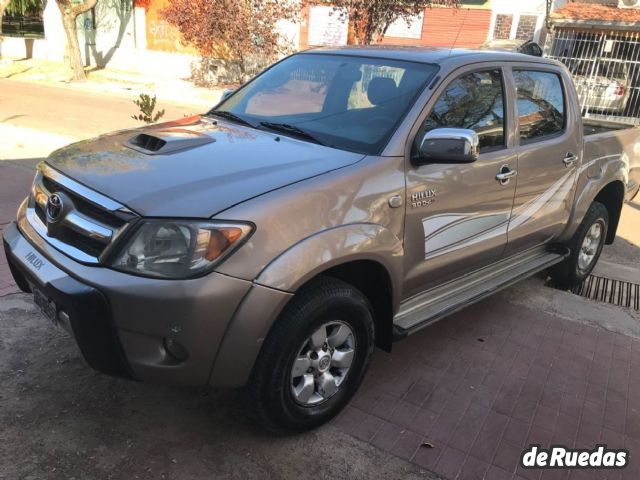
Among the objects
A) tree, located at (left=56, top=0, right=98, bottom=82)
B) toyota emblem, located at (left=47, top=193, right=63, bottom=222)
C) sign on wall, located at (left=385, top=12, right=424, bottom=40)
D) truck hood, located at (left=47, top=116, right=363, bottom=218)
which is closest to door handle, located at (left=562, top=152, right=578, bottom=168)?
truck hood, located at (left=47, top=116, right=363, bottom=218)

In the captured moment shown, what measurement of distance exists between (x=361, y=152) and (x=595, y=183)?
2.75 metres

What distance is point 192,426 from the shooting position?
2898 millimetres

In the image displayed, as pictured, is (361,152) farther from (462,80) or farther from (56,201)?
(56,201)

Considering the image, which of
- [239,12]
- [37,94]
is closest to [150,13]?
[239,12]

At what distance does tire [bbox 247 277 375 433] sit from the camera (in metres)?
2.51

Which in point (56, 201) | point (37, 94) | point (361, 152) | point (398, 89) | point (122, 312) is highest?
point (398, 89)

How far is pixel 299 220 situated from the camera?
246cm

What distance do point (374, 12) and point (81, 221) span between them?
506 inches

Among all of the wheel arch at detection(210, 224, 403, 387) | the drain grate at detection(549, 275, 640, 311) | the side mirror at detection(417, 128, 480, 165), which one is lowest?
the drain grate at detection(549, 275, 640, 311)

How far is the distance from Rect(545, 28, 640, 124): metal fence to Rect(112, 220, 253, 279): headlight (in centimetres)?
1373

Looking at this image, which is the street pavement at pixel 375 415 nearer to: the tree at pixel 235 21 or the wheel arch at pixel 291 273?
the wheel arch at pixel 291 273

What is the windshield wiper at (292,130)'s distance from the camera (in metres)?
3.12

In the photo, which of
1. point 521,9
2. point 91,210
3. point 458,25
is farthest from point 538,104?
point 521,9

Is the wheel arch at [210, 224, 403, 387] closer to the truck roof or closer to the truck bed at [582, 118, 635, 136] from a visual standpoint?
the truck roof
